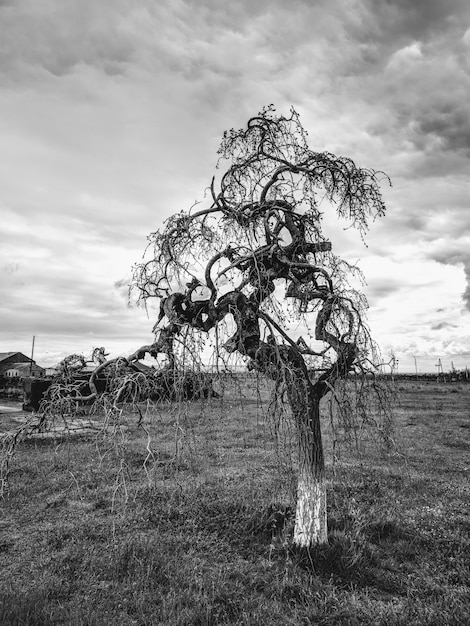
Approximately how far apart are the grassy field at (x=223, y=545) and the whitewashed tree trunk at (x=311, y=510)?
8.4 inches

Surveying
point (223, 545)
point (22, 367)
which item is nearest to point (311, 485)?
point (223, 545)

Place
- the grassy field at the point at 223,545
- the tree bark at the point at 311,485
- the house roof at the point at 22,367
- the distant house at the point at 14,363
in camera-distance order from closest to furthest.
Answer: the grassy field at the point at 223,545 → the tree bark at the point at 311,485 → the house roof at the point at 22,367 → the distant house at the point at 14,363

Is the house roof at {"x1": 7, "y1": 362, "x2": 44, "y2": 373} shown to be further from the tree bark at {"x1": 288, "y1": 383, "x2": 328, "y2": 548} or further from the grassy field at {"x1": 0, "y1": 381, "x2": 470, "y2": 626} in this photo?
the tree bark at {"x1": 288, "y1": 383, "x2": 328, "y2": 548}

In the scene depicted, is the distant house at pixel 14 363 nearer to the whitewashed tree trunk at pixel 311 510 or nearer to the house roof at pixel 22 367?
the house roof at pixel 22 367

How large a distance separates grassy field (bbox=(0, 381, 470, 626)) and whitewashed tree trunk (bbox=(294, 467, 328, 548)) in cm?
21

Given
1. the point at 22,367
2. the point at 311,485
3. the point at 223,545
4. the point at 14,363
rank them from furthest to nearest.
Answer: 1. the point at 14,363
2. the point at 22,367
3. the point at 223,545
4. the point at 311,485

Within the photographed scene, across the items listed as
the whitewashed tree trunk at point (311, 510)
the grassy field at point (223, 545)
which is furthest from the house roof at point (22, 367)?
the whitewashed tree trunk at point (311, 510)

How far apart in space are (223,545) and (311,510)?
1.74 m

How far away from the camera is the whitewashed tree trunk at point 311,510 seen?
7016 mm

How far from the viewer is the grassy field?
5.56m

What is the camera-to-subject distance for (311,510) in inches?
278

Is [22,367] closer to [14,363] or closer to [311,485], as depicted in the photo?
[14,363]

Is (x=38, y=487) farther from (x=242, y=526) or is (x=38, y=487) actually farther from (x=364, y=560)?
(x=364, y=560)

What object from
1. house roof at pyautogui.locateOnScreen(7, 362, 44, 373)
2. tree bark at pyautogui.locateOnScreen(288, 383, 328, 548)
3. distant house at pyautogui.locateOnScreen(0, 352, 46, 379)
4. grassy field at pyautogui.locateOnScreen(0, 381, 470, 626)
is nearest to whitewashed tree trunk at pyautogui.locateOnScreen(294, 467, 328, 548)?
tree bark at pyautogui.locateOnScreen(288, 383, 328, 548)
